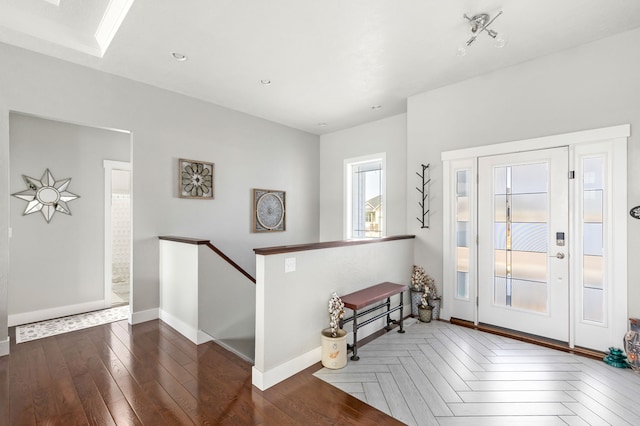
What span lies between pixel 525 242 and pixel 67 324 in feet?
18.4

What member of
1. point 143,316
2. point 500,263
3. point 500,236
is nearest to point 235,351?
point 143,316

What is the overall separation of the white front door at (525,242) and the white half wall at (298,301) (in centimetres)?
147

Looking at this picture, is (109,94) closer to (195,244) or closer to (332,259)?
(195,244)

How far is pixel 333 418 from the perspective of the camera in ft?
6.75

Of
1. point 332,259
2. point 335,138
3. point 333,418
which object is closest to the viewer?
point 333,418

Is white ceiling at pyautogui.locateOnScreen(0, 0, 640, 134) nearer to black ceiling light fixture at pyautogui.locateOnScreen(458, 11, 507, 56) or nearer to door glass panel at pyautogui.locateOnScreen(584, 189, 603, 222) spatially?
black ceiling light fixture at pyautogui.locateOnScreen(458, 11, 507, 56)

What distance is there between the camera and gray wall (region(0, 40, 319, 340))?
123 inches

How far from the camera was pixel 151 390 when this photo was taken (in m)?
2.37

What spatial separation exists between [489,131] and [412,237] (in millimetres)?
1651

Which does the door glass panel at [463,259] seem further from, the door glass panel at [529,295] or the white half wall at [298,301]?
the white half wall at [298,301]

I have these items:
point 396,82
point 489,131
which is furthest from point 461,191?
point 396,82

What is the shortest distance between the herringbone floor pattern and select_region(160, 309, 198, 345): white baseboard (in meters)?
1.50

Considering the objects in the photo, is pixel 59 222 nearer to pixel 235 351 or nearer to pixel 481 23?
pixel 235 351

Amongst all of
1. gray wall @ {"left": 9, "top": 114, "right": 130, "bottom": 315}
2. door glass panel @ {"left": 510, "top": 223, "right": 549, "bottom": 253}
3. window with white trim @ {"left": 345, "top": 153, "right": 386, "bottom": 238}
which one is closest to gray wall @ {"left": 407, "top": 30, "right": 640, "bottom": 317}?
door glass panel @ {"left": 510, "top": 223, "right": 549, "bottom": 253}
